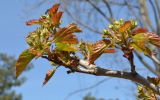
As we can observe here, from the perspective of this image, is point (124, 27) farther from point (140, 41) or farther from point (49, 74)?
point (49, 74)

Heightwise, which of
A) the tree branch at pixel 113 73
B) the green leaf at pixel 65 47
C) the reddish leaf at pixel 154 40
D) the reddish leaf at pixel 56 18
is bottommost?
the tree branch at pixel 113 73

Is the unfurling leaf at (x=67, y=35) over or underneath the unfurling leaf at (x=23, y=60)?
over

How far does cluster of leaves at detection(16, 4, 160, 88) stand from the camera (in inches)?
49.3

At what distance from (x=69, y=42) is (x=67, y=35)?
26 mm

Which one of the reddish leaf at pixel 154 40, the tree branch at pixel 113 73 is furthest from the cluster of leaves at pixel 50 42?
the reddish leaf at pixel 154 40

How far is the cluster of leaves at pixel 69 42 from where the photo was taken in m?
1.25

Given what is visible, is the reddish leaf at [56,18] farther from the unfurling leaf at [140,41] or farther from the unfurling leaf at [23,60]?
the unfurling leaf at [140,41]

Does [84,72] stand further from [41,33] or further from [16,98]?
[16,98]

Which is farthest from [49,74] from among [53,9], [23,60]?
[53,9]

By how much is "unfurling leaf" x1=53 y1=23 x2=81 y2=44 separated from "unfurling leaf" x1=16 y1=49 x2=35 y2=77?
9 centimetres

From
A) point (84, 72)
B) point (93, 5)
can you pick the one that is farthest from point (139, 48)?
point (93, 5)

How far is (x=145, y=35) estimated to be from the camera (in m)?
1.27

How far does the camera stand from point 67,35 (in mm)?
1315

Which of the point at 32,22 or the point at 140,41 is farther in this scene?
the point at 32,22
